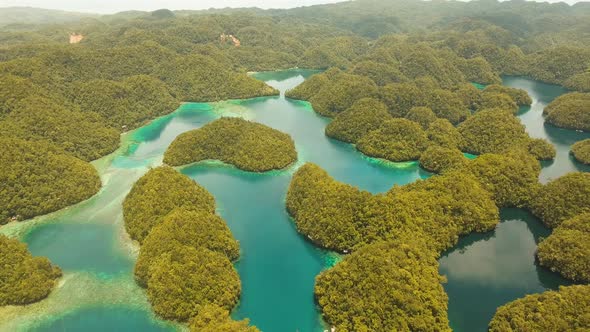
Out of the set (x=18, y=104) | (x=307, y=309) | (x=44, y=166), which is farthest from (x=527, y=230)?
(x=18, y=104)

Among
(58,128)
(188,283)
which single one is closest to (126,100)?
(58,128)

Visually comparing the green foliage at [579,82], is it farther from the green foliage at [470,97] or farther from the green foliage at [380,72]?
the green foliage at [380,72]

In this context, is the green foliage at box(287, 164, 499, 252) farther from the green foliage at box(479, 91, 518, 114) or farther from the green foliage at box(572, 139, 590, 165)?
the green foliage at box(479, 91, 518, 114)

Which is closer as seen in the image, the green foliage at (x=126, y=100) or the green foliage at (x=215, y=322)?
the green foliage at (x=215, y=322)

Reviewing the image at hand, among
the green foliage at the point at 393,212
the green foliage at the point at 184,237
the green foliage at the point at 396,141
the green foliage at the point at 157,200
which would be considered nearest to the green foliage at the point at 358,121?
the green foliage at the point at 396,141

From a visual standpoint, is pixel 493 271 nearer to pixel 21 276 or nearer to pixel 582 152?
pixel 582 152

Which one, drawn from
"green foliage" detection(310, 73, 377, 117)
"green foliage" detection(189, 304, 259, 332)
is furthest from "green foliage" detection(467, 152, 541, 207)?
"green foliage" detection(310, 73, 377, 117)

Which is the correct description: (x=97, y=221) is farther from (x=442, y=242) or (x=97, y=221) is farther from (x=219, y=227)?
(x=442, y=242)
